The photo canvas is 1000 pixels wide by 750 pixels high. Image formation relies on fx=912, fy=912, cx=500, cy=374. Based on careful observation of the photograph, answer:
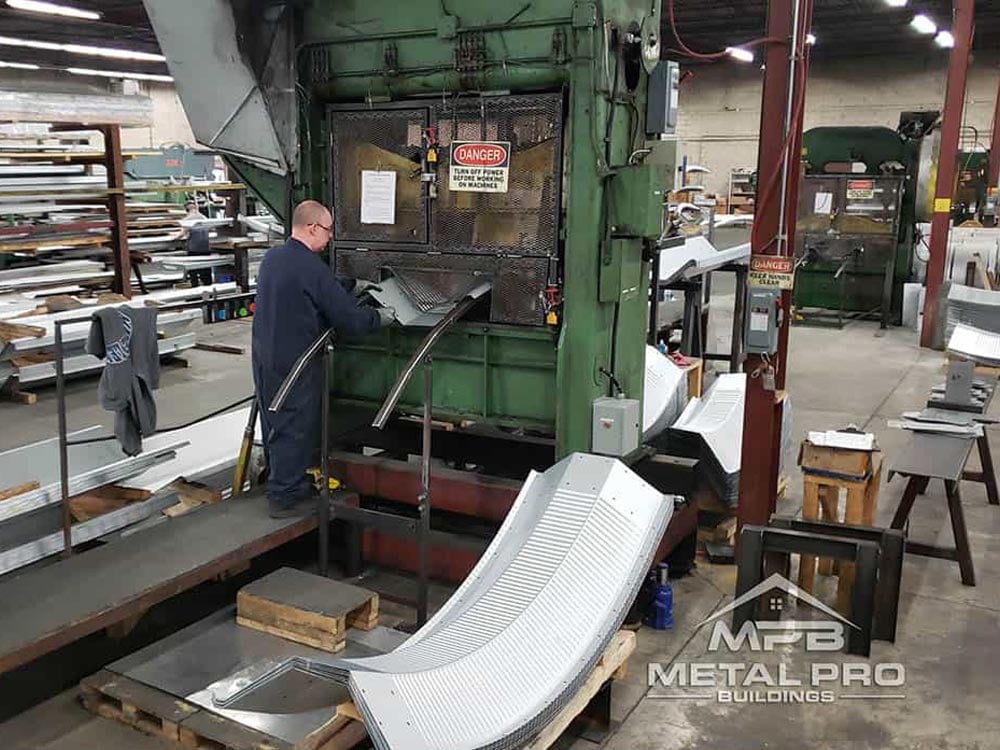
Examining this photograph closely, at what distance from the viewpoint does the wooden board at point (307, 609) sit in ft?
9.80

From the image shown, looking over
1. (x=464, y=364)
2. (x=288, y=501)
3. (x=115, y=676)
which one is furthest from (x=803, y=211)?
(x=115, y=676)

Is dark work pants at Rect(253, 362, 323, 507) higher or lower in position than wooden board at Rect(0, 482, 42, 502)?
higher

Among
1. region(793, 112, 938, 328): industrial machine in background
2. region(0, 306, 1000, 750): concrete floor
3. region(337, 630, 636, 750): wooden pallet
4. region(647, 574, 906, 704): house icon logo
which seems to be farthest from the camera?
region(793, 112, 938, 328): industrial machine in background

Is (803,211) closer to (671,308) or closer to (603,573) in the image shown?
(671,308)

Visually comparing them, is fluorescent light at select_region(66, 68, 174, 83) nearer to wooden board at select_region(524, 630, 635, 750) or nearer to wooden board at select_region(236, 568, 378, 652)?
wooden board at select_region(236, 568, 378, 652)

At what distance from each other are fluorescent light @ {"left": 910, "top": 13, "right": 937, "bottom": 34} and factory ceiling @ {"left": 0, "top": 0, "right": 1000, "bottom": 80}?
159 millimetres

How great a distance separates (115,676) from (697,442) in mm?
2607

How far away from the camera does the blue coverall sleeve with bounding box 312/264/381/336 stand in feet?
11.5

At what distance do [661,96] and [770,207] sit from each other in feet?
2.10

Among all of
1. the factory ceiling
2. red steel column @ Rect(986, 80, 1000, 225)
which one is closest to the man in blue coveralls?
the factory ceiling

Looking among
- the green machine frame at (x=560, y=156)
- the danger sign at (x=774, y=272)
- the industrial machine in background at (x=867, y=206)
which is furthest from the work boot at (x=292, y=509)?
the industrial machine in background at (x=867, y=206)

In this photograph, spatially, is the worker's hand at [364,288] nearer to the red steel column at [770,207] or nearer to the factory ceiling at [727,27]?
the red steel column at [770,207]

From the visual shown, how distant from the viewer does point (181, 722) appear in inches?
101

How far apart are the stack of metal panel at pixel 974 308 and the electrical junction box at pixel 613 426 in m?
5.85
